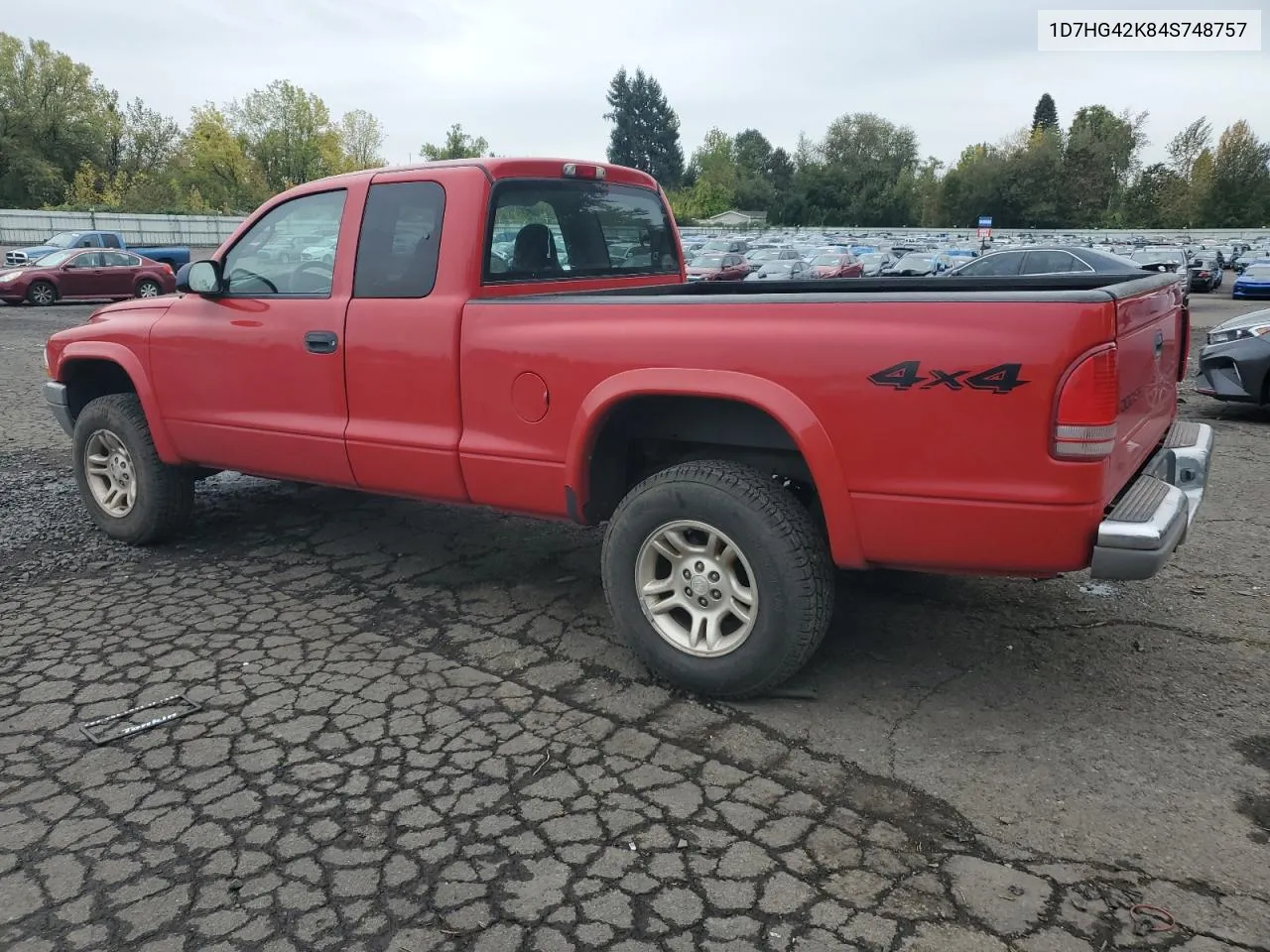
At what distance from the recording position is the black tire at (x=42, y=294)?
23719 mm

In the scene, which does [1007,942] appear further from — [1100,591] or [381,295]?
[381,295]

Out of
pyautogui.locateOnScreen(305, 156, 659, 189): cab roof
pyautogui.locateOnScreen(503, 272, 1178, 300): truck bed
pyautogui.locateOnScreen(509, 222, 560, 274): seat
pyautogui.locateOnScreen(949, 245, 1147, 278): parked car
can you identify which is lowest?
pyautogui.locateOnScreen(949, 245, 1147, 278): parked car

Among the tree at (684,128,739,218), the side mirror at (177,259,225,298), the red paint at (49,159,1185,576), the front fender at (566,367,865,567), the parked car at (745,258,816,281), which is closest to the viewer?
the red paint at (49,159,1185,576)

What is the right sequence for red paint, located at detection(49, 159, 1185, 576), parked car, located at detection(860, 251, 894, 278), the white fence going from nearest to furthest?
red paint, located at detection(49, 159, 1185, 576), parked car, located at detection(860, 251, 894, 278), the white fence

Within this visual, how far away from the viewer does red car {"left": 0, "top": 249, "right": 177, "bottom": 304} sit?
2361 centimetres

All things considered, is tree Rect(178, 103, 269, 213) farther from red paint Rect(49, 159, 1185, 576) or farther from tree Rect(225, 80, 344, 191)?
red paint Rect(49, 159, 1185, 576)

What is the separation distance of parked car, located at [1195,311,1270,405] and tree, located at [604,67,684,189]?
11612cm

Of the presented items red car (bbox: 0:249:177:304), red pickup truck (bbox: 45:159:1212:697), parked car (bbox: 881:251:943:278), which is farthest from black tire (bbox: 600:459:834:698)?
parked car (bbox: 881:251:943:278)

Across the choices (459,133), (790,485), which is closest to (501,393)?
(790,485)

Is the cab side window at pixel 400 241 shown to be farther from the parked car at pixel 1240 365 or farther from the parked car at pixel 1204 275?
the parked car at pixel 1204 275

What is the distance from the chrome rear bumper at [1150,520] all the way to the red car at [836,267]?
89.4 ft

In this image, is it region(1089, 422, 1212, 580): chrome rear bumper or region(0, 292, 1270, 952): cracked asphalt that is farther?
region(1089, 422, 1212, 580): chrome rear bumper

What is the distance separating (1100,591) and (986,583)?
0.50m

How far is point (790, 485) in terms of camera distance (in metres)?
3.93
